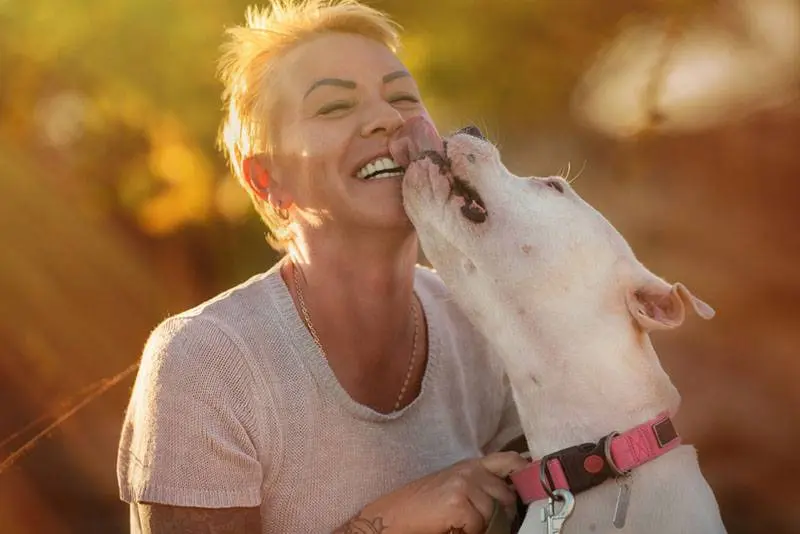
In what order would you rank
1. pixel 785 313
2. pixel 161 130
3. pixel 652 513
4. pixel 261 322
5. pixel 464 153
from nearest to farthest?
pixel 652 513 → pixel 464 153 → pixel 261 322 → pixel 785 313 → pixel 161 130

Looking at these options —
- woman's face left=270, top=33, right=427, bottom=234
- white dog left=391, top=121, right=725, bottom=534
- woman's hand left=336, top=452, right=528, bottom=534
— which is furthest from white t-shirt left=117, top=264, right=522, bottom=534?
white dog left=391, top=121, right=725, bottom=534

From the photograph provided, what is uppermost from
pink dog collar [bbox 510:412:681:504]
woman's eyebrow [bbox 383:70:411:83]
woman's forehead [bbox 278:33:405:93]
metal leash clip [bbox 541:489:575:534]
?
woman's forehead [bbox 278:33:405:93]

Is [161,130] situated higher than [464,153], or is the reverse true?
[161,130]

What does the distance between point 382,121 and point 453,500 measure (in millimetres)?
879

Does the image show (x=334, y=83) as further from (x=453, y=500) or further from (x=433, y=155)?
(x=453, y=500)

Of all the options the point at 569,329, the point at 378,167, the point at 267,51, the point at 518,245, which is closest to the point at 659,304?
the point at 569,329

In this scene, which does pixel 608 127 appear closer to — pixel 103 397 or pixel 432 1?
pixel 432 1

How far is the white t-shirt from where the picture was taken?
1.85m

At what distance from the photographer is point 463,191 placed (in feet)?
6.23

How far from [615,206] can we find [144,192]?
6.32ft

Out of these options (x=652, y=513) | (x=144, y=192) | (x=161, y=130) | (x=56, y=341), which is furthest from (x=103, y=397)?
(x=652, y=513)

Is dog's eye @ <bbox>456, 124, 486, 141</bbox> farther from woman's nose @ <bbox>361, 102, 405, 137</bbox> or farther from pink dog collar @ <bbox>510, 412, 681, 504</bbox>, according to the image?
pink dog collar @ <bbox>510, 412, 681, 504</bbox>

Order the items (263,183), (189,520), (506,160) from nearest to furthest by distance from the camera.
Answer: (189,520) → (263,183) → (506,160)

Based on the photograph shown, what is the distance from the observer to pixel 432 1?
3.47 m
